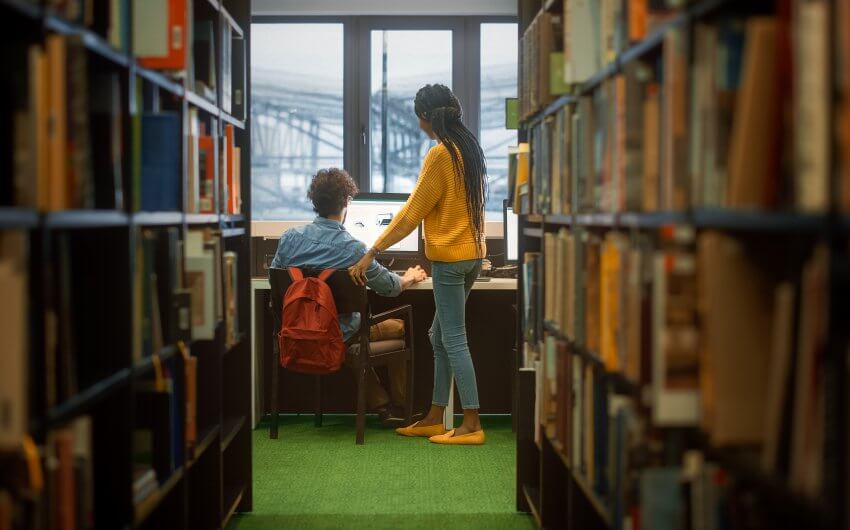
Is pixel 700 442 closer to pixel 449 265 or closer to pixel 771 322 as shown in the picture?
pixel 771 322

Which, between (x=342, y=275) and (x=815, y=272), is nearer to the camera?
(x=815, y=272)

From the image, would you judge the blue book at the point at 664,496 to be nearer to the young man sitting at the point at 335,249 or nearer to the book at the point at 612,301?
the book at the point at 612,301

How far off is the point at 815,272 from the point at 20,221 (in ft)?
3.14

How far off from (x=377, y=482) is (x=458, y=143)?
1321mm

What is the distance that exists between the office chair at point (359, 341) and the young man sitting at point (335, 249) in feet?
0.20

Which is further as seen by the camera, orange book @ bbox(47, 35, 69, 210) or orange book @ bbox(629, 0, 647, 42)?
orange book @ bbox(629, 0, 647, 42)

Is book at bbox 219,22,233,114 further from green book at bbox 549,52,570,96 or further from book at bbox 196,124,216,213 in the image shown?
green book at bbox 549,52,570,96

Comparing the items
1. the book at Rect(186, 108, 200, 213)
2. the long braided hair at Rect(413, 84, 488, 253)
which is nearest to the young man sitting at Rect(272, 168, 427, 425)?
the long braided hair at Rect(413, 84, 488, 253)

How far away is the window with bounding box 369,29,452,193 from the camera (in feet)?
19.8

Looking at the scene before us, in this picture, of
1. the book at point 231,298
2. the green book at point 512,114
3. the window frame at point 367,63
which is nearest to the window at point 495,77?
the window frame at point 367,63

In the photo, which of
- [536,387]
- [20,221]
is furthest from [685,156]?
[536,387]

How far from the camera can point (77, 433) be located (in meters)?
1.47

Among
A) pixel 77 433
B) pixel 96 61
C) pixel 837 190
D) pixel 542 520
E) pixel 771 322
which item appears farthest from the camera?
pixel 542 520

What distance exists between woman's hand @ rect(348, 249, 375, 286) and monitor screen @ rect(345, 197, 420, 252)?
68 centimetres
